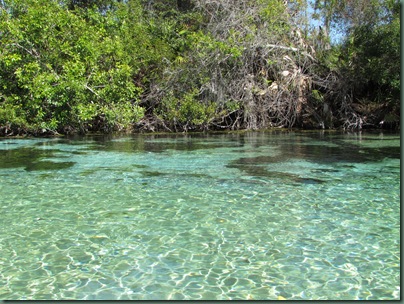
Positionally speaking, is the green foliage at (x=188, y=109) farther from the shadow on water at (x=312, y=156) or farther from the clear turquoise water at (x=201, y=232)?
the clear turquoise water at (x=201, y=232)

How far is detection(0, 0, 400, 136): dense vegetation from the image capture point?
1523 cm

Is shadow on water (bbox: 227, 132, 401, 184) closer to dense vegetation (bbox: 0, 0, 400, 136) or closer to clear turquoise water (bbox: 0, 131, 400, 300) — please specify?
clear turquoise water (bbox: 0, 131, 400, 300)

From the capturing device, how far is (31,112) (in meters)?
15.3

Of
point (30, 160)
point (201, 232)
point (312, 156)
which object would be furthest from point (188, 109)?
point (201, 232)

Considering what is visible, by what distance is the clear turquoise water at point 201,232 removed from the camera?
3.12 meters

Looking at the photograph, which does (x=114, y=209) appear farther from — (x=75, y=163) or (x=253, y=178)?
(x=75, y=163)

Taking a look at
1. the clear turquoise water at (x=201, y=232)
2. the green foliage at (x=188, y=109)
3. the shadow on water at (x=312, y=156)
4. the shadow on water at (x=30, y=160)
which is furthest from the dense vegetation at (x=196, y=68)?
the clear turquoise water at (x=201, y=232)

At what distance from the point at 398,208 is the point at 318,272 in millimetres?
2273

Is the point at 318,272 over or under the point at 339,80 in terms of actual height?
under

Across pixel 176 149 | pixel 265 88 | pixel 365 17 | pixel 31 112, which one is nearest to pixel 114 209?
pixel 176 149

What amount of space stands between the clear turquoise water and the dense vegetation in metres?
7.80

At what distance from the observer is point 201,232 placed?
14.0 feet

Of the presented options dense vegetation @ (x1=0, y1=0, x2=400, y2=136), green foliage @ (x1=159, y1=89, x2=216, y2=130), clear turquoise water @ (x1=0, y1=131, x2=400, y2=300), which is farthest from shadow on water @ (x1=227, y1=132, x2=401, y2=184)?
dense vegetation @ (x1=0, y1=0, x2=400, y2=136)

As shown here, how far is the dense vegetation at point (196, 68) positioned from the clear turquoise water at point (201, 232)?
7803 mm
